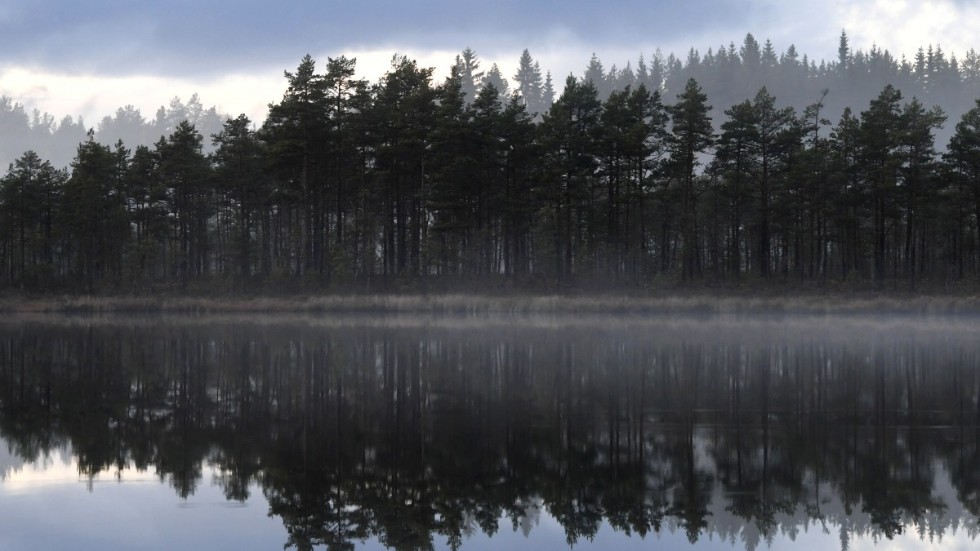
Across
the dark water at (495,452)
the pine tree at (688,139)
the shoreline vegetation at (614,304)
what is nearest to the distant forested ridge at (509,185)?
the pine tree at (688,139)

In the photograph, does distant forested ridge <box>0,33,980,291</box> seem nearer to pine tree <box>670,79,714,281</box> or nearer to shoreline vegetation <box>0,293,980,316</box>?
pine tree <box>670,79,714,281</box>

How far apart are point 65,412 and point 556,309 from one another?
40553 millimetres

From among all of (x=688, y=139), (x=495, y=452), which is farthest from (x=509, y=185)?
(x=495, y=452)

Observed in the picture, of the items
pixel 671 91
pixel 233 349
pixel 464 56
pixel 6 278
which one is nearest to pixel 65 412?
pixel 233 349

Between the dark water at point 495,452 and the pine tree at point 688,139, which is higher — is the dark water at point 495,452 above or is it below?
below

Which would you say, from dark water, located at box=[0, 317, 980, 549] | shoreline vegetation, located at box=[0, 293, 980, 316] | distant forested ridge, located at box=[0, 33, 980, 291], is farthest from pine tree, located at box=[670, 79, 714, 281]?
dark water, located at box=[0, 317, 980, 549]

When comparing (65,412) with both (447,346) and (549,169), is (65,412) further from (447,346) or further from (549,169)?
(549,169)

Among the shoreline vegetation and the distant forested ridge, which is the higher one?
the distant forested ridge

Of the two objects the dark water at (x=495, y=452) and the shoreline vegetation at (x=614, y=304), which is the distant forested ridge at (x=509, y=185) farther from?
the dark water at (x=495, y=452)

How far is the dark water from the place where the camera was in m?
9.33

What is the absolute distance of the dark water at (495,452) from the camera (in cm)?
933

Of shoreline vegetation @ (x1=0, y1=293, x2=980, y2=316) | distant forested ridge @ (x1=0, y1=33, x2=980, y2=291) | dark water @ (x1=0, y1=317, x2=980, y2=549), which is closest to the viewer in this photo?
dark water @ (x1=0, y1=317, x2=980, y2=549)

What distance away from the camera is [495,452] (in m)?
12.7

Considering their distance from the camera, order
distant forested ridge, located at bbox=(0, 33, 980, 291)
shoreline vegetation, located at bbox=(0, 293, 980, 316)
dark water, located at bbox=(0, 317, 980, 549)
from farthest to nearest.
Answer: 1. distant forested ridge, located at bbox=(0, 33, 980, 291)
2. shoreline vegetation, located at bbox=(0, 293, 980, 316)
3. dark water, located at bbox=(0, 317, 980, 549)
